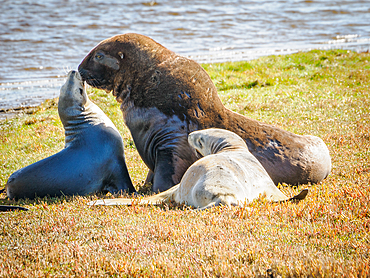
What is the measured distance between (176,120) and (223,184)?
2158 millimetres

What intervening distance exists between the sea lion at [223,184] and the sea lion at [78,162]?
1383 millimetres

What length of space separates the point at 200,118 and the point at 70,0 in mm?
49844

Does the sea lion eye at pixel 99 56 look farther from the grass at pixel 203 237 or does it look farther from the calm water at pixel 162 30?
the calm water at pixel 162 30

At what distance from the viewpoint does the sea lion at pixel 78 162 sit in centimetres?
640

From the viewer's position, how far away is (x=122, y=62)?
278 inches

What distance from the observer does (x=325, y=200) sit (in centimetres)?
492

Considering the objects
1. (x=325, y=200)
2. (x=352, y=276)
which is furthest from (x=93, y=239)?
(x=325, y=200)

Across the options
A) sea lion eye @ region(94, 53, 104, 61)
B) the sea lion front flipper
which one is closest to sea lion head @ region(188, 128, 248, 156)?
the sea lion front flipper

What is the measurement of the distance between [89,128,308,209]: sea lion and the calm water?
475 inches

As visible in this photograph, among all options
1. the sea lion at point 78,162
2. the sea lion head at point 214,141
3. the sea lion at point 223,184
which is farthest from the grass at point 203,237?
the sea lion head at point 214,141

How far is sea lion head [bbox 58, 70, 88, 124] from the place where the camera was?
7.29 metres

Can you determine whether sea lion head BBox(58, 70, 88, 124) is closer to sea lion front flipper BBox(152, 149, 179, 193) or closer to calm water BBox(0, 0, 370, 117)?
sea lion front flipper BBox(152, 149, 179, 193)

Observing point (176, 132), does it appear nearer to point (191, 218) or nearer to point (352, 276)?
point (191, 218)

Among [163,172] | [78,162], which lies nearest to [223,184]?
[163,172]
